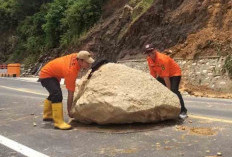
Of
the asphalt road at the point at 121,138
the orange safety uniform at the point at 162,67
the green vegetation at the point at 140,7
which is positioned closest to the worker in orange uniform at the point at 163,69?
the orange safety uniform at the point at 162,67

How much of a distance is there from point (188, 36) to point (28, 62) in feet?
57.9

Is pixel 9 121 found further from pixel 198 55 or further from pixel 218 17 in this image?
pixel 218 17

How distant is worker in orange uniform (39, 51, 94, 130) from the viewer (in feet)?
22.8

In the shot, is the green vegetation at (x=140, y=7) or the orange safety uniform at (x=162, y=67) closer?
the orange safety uniform at (x=162, y=67)

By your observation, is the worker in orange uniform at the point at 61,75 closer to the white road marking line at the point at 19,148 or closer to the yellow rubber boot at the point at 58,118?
the yellow rubber boot at the point at 58,118

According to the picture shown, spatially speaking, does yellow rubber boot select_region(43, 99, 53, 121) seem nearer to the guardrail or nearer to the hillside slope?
the hillside slope

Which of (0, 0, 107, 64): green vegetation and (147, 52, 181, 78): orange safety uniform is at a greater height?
(0, 0, 107, 64): green vegetation

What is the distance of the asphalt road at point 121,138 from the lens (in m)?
5.36

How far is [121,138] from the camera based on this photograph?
6184mm

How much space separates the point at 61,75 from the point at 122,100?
136cm

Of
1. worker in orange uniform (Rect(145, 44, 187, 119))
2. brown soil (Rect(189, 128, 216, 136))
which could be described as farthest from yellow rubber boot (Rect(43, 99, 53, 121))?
brown soil (Rect(189, 128, 216, 136))

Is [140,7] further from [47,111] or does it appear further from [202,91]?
[47,111]

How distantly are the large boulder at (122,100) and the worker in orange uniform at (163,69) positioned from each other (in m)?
0.29

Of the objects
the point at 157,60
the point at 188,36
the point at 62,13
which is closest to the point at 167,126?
the point at 157,60
